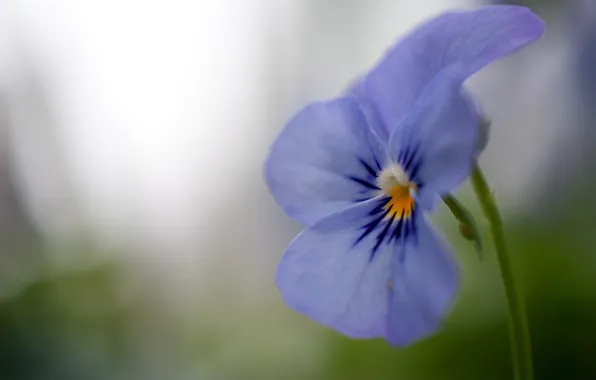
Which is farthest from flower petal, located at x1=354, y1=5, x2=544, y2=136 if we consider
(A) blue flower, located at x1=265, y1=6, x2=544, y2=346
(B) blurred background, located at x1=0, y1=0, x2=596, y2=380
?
(B) blurred background, located at x1=0, y1=0, x2=596, y2=380

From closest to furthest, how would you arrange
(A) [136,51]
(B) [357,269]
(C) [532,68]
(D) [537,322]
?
1. (B) [357,269]
2. (D) [537,322]
3. (C) [532,68]
4. (A) [136,51]

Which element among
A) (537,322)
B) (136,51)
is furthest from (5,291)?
(537,322)

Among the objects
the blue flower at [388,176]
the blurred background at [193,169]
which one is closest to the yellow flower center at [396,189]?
the blue flower at [388,176]

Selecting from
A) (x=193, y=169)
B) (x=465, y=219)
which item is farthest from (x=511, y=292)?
(x=193, y=169)

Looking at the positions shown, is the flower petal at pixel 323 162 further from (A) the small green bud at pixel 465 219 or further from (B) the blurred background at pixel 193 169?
(B) the blurred background at pixel 193 169

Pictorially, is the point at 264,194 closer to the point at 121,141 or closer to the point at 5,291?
the point at 121,141

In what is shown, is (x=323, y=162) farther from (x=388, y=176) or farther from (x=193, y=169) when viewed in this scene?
(x=193, y=169)
